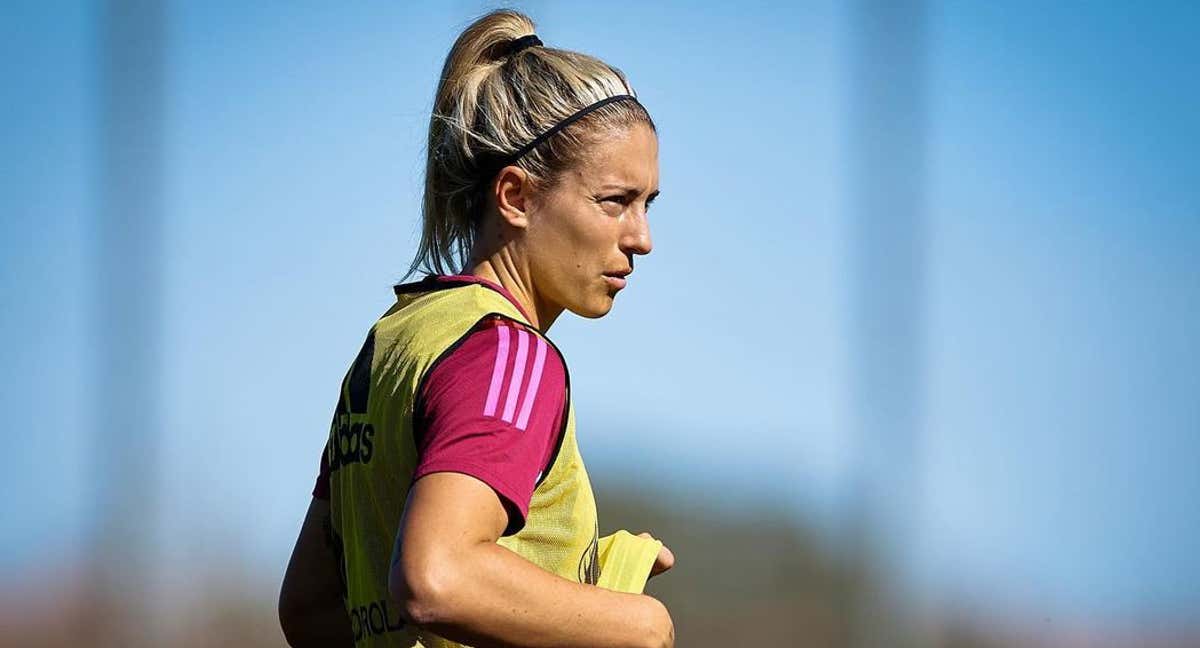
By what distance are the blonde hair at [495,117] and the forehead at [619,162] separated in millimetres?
13

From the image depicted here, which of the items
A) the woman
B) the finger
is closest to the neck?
the woman

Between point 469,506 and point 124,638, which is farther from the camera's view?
point 124,638

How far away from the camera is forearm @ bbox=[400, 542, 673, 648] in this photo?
145cm

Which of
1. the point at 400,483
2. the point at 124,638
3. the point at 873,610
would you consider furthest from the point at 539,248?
the point at 873,610

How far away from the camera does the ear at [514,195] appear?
1947 mm

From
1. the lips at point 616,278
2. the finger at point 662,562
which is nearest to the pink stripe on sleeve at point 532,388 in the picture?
the lips at point 616,278

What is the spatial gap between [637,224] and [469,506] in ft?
2.05

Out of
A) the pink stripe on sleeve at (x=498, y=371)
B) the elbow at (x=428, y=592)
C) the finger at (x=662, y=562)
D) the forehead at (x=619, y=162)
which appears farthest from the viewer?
the finger at (x=662, y=562)

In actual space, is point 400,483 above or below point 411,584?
above

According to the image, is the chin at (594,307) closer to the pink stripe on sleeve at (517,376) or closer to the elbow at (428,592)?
the pink stripe on sleeve at (517,376)

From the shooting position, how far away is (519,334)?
1.66 metres

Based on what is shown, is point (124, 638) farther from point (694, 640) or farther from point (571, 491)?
point (571, 491)

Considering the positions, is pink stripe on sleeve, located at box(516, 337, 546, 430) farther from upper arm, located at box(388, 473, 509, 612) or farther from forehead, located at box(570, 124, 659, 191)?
forehead, located at box(570, 124, 659, 191)

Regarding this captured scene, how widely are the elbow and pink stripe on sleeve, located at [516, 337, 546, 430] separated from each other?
207 millimetres
